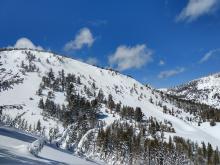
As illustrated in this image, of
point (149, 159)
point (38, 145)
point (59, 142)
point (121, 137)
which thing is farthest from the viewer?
point (121, 137)

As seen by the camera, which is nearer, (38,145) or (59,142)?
(38,145)

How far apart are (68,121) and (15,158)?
173 meters

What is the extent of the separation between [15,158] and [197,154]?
17171cm

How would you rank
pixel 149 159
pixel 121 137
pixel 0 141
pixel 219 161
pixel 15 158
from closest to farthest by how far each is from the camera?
pixel 15 158, pixel 0 141, pixel 149 159, pixel 121 137, pixel 219 161

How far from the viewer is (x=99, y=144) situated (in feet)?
456

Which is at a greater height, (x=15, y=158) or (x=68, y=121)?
(x=68, y=121)

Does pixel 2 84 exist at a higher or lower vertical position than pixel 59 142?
higher

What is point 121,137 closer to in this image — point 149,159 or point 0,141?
point 149,159

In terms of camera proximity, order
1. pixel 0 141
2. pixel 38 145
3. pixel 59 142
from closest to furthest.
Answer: pixel 38 145 → pixel 0 141 → pixel 59 142

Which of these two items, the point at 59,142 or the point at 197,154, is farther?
the point at 197,154

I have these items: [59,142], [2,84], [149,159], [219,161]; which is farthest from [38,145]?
[219,161]

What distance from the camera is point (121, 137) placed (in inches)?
5920

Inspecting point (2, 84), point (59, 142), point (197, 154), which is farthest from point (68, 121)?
point (2, 84)

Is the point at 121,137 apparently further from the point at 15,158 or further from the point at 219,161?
the point at 15,158
